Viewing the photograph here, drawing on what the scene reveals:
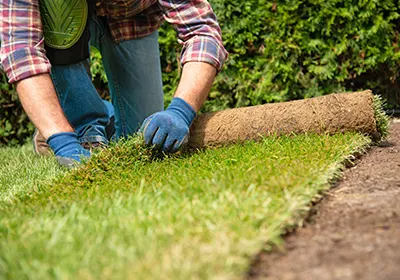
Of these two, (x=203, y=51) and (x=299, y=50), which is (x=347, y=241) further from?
(x=299, y=50)

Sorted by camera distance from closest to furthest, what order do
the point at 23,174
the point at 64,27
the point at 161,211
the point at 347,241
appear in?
the point at 347,241 → the point at 161,211 → the point at 23,174 → the point at 64,27

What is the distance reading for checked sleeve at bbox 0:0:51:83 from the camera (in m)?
2.95

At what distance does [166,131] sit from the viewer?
9.42 ft

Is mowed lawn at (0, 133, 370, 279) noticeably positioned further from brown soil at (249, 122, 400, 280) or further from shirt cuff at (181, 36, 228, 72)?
shirt cuff at (181, 36, 228, 72)

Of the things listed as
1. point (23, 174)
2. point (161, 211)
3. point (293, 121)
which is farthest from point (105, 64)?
point (161, 211)

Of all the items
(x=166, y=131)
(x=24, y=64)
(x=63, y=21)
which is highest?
(x=63, y=21)

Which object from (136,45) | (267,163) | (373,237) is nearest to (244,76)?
(136,45)

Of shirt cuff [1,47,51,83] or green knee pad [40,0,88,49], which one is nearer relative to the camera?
shirt cuff [1,47,51,83]

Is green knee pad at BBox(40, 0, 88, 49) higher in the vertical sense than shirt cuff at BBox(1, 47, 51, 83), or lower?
higher

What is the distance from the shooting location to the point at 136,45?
3.89 metres

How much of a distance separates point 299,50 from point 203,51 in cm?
231

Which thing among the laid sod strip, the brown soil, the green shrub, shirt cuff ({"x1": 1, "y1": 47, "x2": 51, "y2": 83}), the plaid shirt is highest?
the plaid shirt

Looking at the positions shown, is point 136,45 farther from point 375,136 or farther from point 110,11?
point 375,136

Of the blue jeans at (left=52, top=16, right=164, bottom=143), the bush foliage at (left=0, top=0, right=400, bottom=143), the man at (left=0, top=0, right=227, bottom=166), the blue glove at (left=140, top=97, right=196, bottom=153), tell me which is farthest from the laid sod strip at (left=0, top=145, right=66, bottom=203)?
the bush foliage at (left=0, top=0, right=400, bottom=143)
